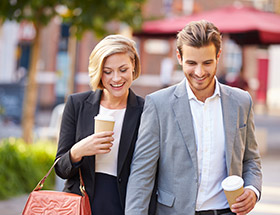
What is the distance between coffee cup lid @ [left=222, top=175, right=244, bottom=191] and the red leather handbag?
2.48ft

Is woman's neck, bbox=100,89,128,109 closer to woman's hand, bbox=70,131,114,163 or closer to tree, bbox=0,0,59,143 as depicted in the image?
woman's hand, bbox=70,131,114,163

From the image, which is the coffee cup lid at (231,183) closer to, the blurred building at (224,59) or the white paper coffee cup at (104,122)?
the white paper coffee cup at (104,122)

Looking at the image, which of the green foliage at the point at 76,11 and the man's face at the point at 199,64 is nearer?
the man's face at the point at 199,64

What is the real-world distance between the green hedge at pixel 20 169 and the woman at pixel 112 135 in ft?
12.9

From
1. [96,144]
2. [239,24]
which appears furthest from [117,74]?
[239,24]

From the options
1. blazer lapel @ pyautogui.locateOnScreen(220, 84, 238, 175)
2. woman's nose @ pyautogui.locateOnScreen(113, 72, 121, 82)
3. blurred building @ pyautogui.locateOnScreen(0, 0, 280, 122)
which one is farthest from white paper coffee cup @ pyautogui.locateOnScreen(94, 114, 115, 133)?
blurred building @ pyautogui.locateOnScreen(0, 0, 280, 122)

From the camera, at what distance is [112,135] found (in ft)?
9.04

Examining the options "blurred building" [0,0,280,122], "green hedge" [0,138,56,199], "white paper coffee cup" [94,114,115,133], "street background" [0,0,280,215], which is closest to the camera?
"white paper coffee cup" [94,114,115,133]

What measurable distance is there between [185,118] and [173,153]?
175mm

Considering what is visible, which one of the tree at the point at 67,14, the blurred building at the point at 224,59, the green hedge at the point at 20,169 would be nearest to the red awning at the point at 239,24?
the tree at the point at 67,14

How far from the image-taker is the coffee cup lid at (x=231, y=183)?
2.26m

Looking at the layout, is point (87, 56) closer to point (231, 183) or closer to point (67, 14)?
point (67, 14)

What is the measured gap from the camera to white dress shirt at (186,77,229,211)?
245cm

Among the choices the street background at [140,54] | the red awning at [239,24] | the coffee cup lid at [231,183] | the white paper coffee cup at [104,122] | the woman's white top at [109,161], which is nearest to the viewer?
the coffee cup lid at [231,183]
